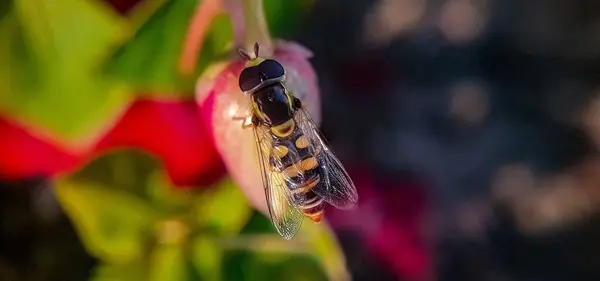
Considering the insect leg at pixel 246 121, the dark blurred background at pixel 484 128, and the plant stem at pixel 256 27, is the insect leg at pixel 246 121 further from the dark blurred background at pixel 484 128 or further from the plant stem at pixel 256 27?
the dark blurred background at pixel 484 128

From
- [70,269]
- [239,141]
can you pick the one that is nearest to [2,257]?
[70,269]

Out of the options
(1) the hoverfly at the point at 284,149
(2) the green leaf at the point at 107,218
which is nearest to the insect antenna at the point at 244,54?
(1) the hoverfly at the point at 284,149

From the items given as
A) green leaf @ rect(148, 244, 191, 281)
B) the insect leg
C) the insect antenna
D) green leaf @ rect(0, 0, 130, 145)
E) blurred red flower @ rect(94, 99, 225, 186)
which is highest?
the insect antenna

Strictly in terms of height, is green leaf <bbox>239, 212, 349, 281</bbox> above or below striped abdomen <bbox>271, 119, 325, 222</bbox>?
below

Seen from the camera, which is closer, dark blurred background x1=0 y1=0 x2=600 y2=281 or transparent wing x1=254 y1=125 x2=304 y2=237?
transparent wing x1=254 y1=125 x2=304 y2=237

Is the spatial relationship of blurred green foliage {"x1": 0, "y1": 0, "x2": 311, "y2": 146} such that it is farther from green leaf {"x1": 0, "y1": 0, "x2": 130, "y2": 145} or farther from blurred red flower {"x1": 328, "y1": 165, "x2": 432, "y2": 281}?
blurred red flower {"x1": 328, "y1": 165, "x2": 432, "y2": 281}

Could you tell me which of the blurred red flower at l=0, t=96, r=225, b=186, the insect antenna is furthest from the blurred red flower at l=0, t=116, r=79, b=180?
the insect antenna
